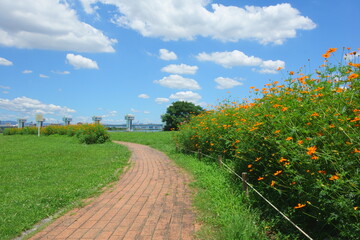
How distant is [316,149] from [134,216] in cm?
294

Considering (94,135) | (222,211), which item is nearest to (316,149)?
(222,211)

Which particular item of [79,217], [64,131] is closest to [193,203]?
[79,217]

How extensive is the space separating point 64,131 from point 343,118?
28275 mm

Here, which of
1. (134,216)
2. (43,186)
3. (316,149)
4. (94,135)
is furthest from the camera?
(94,135)

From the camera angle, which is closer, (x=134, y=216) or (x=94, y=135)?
(x=134, y=216)

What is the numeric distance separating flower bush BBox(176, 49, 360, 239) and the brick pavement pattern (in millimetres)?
1354

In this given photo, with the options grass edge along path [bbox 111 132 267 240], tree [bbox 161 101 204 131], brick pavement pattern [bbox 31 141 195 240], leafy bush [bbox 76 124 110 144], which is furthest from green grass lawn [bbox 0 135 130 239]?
tree [bbox 161 101 204 131]

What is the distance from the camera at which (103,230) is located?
4047 mm

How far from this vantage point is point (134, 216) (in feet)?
15.1

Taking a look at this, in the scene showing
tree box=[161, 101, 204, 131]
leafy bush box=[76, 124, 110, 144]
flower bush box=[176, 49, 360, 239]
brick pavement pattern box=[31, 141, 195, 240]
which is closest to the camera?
flower bush box=[176, 49, 360, 239]

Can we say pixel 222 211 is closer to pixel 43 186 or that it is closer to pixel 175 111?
pixel 43 186

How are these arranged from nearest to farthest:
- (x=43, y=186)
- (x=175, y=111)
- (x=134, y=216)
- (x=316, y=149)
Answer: (x=316, y=149) → (x=134, y=216) → (x=43, y=186) → (x=175, y=111)

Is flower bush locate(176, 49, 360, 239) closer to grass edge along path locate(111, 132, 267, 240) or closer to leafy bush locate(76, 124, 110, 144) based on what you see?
grass edge along path locate(111, 132, 267, 240)

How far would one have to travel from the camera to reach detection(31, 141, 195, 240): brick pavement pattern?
12.9 feet
